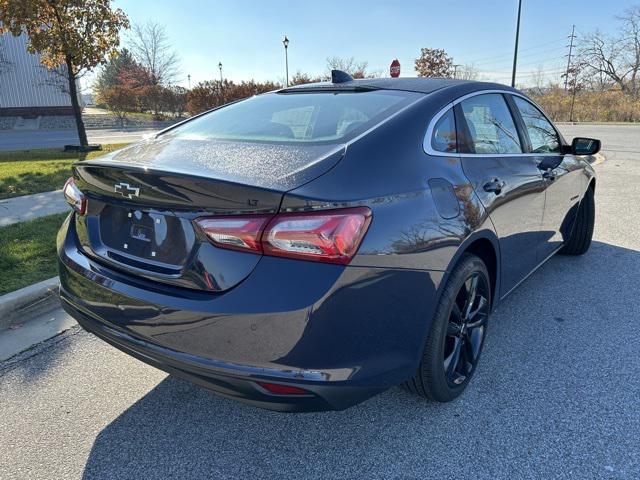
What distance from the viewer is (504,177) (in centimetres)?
277

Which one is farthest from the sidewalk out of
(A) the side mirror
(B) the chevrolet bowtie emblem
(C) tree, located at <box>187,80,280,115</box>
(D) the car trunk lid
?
(C) tree, located at <box>187,80,280,115</box>

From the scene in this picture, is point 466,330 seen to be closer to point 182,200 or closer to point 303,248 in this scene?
point 303,248

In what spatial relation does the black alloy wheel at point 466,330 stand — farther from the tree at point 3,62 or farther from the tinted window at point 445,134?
the tree at point 3,62

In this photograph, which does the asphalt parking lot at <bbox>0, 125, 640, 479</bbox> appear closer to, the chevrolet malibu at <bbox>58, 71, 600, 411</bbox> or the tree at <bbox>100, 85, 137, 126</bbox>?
the chevrolet malibu at <bbox>58, 71, 600, 411</bbox>

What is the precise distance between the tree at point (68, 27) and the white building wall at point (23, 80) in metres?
27.9

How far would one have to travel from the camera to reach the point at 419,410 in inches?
98.5

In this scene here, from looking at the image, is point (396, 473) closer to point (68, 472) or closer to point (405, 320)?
point (405, 320)

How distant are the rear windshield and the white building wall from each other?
132 ft

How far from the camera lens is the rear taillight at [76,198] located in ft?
7.70

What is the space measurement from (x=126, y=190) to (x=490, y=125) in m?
2.18

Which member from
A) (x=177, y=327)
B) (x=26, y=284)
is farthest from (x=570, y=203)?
(x=26, y=284)

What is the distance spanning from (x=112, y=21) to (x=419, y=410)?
45.7 ft

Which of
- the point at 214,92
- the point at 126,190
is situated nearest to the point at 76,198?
the point at 126,190

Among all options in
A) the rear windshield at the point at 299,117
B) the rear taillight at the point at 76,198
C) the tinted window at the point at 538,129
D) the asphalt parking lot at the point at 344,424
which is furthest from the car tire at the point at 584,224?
the rear taillight at the point at 76,198
